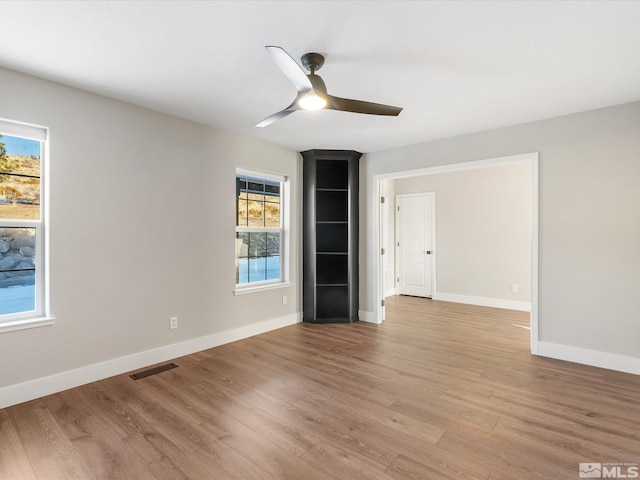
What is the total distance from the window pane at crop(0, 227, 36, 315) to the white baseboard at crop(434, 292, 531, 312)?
6250mm

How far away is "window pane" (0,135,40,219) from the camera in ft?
8.37

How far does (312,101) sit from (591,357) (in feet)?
12.0

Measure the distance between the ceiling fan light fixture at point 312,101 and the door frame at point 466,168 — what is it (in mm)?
2511

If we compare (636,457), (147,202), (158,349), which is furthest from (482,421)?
(147,202)

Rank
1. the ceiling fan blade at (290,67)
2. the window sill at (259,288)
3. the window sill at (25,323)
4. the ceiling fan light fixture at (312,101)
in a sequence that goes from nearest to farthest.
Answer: the ceiling fan blade at (290,67) → the ceiling fan light fixture at (312,101) → the window sill at (25,323) → the window sill at (259,288)

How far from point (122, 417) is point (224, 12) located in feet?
8.97

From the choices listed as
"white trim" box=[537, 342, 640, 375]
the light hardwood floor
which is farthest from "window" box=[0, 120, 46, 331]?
"white trim" box=[537, 342, 640, 375]

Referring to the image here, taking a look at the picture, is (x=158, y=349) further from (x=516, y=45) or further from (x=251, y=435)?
(x=516, y=45)

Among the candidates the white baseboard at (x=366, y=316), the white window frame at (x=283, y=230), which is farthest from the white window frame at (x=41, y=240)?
the white baseboard at (x=366, y=316)

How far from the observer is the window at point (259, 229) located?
14.1ft

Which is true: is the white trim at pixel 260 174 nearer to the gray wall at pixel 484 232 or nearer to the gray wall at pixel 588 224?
the gray wall at pixel 588 224

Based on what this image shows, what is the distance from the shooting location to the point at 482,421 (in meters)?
2.26

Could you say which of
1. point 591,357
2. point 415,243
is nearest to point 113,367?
point 591,357

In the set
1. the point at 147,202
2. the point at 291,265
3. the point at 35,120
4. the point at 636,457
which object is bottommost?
the point at 636,457
